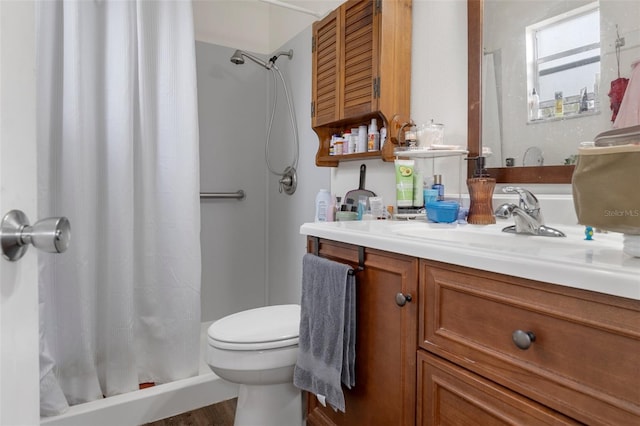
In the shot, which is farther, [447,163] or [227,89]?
[227,89]

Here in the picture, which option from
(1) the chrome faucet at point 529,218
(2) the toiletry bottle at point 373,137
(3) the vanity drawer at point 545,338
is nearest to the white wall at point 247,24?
(2) the toiletry bottle at point 373,137

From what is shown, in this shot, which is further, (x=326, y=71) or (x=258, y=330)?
(x=326, y=71)

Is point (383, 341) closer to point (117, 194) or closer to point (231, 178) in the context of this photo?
point (117, 194)

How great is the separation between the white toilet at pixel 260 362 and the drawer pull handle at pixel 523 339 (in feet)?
2.59

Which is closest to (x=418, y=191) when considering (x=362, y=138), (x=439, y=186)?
(x=439, y=186)

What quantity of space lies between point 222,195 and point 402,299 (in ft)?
5.92

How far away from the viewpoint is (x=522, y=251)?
28.9 inches

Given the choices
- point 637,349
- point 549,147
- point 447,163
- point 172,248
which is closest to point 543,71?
point 549,147

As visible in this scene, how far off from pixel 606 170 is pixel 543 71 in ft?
2.19

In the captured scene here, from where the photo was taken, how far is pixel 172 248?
180cm

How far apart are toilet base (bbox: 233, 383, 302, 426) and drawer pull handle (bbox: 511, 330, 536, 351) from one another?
931 millimetres

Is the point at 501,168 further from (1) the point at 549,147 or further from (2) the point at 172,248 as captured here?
(2) the point at 172,248

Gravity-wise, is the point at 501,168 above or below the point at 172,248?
above

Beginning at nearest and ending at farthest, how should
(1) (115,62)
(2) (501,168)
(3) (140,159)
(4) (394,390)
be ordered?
(4) (394,390) < (2) (501,168) < (1) (115,62) < (3) (140,159)
